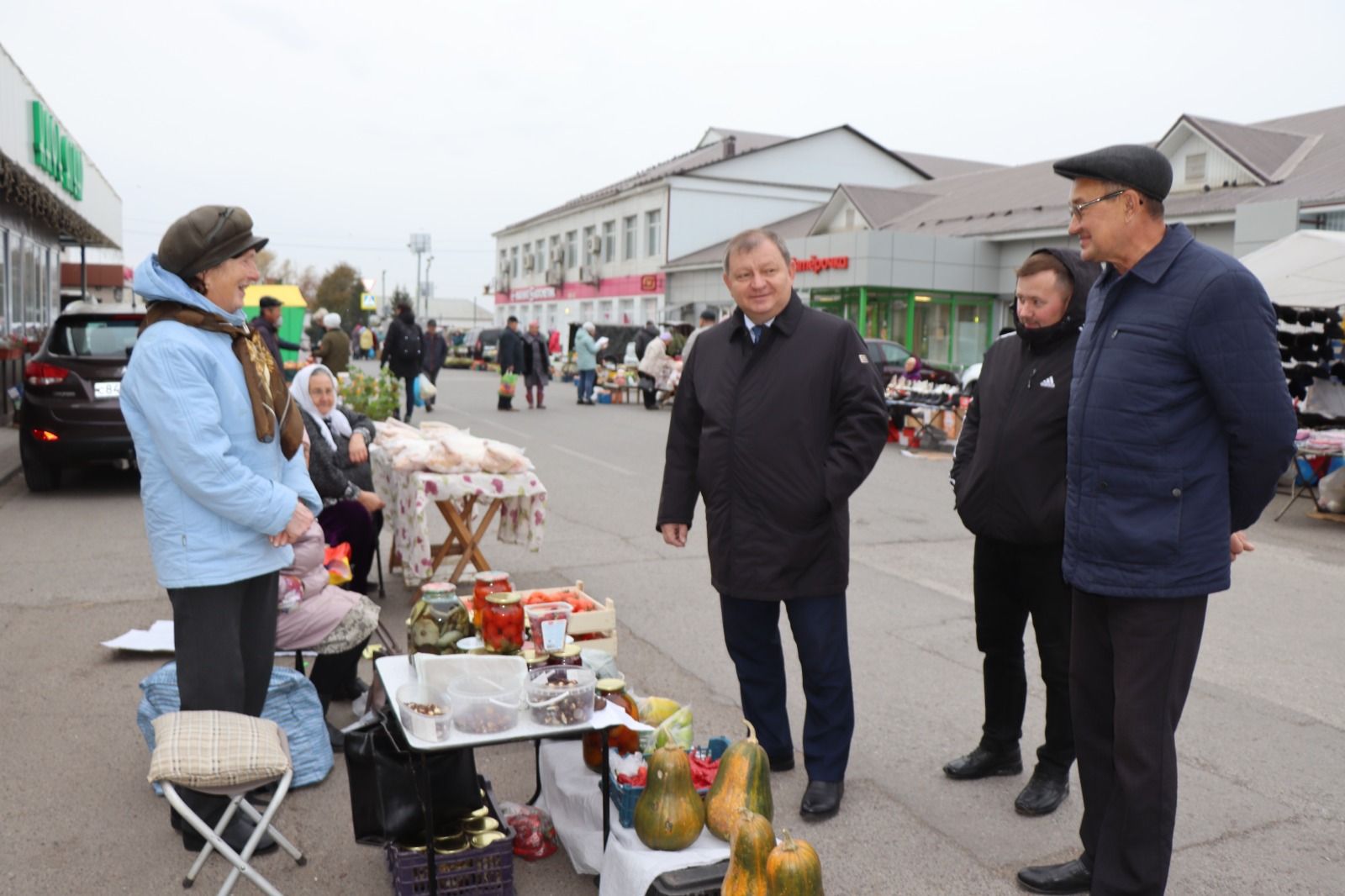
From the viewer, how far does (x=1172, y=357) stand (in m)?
2.82

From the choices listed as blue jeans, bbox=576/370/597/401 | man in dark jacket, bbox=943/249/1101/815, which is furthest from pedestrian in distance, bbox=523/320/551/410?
man in dark jacket, bbox=943/249/1101/815

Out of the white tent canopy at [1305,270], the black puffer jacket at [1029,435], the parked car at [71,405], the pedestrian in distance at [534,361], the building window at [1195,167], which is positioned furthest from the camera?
the building window at [1195,167]

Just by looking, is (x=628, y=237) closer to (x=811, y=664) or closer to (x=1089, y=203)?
(x=811, y=664)

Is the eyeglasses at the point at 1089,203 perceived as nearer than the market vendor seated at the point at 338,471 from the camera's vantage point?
Yes

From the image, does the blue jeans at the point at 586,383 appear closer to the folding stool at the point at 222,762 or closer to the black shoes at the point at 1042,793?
Answer: the black shoes at the point at 1042,793

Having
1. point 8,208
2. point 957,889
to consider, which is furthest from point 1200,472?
point 8,208

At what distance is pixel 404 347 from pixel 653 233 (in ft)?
92.9

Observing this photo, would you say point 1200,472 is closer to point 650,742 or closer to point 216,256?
point 650,742

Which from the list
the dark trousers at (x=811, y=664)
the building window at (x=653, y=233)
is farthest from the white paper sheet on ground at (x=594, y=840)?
the building window at (x=653, y=233)

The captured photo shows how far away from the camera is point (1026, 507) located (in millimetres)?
3754

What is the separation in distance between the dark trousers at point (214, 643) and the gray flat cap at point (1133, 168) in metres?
2.83

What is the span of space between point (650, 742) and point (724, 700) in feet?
5.35

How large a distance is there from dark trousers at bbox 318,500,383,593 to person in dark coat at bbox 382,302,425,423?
36.2 ft

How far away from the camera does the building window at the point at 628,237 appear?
153 ft
